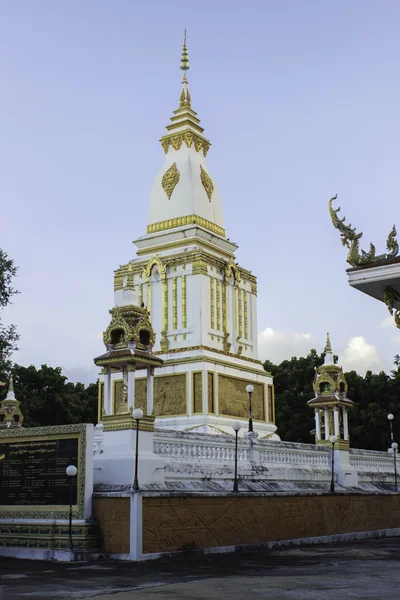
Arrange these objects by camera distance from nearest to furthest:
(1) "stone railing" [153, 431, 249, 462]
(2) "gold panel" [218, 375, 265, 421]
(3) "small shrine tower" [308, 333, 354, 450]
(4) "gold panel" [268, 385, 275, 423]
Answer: (1) "stone railing" [153, 431, 249, 462] → (3) "small shrine tower" [308, 333, 354, 450] → (2) "gold panel" [218, 375, 265, 421] → (4) "gold panel" [268, 385, 275, 423]

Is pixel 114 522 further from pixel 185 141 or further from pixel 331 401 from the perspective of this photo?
pixel 185 141

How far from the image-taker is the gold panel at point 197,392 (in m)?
32.8

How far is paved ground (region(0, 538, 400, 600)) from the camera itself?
12180 millimetres

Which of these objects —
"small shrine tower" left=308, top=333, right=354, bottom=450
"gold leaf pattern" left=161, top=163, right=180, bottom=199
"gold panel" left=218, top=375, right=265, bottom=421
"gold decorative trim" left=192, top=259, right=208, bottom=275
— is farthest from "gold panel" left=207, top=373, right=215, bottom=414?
"gold leaf pattern" left=161, top=163, right=180, bottom=199

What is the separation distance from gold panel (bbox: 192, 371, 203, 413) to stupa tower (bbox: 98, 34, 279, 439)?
44 mm

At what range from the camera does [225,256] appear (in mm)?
37688

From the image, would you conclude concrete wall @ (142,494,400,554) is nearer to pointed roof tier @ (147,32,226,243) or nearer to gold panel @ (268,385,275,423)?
gold panel @ (268,385,275,423)

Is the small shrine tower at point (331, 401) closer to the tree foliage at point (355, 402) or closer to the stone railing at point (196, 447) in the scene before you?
the stone railing at point (196, 447)

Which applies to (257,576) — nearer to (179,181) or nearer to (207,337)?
(207,337)

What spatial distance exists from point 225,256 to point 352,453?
12.4 metres

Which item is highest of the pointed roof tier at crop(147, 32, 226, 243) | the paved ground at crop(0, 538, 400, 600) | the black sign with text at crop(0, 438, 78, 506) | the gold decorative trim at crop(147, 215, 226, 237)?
the pointed roof tier at crop(147, 32, 226, 243)

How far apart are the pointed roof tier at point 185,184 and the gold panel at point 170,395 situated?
7.95m

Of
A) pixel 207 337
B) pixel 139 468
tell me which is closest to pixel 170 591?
pixel 139 468

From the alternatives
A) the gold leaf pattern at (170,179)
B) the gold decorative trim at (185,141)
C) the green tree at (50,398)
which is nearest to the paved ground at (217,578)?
the gold leaf pattern at (170,179)
